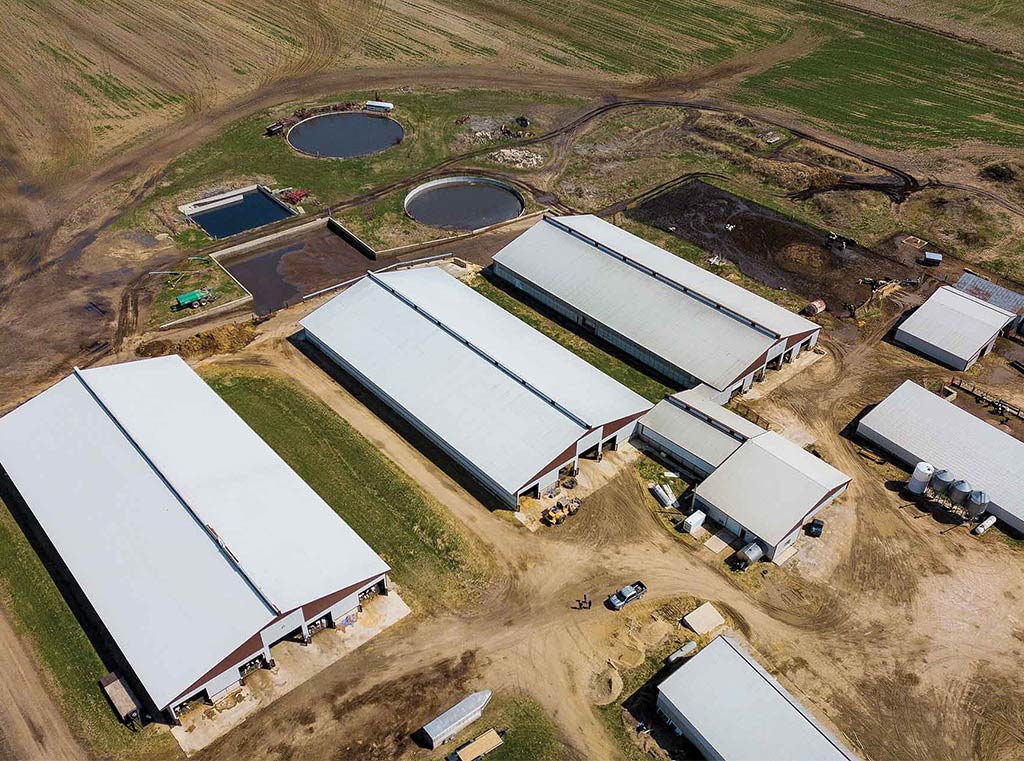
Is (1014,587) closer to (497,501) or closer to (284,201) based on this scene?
(497,501)

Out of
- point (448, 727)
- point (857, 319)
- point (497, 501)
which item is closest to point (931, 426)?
point (857, 319)

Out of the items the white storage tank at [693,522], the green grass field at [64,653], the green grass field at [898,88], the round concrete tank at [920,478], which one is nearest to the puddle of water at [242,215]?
the green grass field at [64,653]

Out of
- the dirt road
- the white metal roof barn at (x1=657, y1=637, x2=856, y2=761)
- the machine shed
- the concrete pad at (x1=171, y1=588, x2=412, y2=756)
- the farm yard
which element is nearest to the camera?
the white metal roof barn at (x1=657, y1=637, x2=856, y2=761)

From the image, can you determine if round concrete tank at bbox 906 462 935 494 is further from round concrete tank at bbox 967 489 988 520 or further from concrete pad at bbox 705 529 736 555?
concrete pad at bbox 705 529 736 555

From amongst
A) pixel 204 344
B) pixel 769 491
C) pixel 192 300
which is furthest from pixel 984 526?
pixel 192 300

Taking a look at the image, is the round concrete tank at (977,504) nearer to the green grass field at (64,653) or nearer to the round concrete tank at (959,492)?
the round concrete tank at (959,492)

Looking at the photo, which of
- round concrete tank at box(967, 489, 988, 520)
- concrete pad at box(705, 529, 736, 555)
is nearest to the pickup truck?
concrete pad at box(705, 529, 736, 555)
